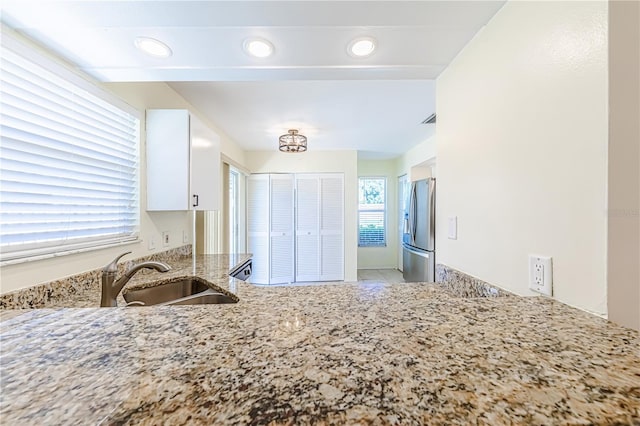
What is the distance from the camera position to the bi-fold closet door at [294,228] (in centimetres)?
464

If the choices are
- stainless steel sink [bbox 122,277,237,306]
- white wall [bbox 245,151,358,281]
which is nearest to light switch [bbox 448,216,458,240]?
stainless steel sink [bbox 122,277,237,306]

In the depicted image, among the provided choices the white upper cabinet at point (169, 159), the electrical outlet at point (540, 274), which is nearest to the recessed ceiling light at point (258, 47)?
the white upper cabinet at point (169, 159)

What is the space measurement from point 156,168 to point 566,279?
2277 mm

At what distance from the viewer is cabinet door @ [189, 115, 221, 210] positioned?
2.05 m

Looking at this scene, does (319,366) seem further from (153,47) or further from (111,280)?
(153,47)

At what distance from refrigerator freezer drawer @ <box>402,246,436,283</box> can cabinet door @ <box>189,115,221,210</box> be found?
2777 mm

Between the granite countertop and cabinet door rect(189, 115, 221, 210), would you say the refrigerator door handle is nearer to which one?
cabinet door rect(189, 115, 221, 210)

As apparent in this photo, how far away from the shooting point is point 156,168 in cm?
195

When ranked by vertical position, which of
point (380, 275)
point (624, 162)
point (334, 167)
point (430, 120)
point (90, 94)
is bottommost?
point (380, 275)

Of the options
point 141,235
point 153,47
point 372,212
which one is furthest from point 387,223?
point 153,47

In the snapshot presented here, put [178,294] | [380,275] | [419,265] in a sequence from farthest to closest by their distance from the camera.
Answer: [380,275], [419,265], [178,294]

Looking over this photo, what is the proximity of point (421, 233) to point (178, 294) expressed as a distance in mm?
3138

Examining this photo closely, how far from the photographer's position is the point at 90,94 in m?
1.49

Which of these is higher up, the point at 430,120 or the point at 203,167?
the point at 430,120
